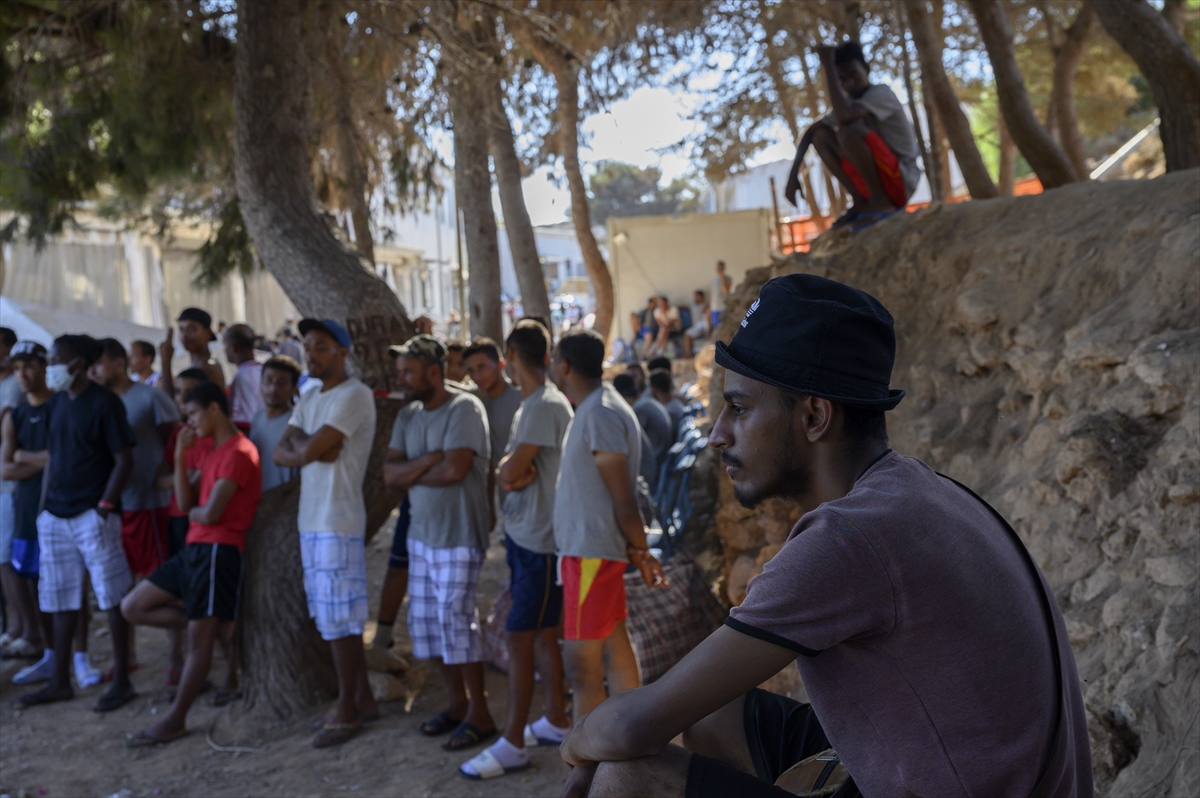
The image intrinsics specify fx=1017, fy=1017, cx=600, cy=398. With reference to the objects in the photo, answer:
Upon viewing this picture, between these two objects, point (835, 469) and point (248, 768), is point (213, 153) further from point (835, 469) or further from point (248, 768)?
point (835, 469)

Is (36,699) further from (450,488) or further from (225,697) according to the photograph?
(450,488)

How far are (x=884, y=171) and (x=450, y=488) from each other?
10.6ft

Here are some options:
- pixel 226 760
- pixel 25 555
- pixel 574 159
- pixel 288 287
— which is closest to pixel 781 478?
pixel 226 760

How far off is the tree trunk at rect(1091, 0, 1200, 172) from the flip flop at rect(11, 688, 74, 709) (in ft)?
24.4

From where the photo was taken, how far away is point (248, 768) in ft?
16.6

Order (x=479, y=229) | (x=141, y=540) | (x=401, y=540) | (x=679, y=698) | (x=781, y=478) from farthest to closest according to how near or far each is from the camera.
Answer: (x=479, y=229) < (x=141, y=540) < (x=401, y=540) < (x=781, y=478) < (x=679, y=698)

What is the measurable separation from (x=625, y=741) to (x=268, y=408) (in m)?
4.57

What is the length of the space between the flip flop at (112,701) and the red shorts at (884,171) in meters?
5.32

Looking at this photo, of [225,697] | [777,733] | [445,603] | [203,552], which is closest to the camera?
[777,733]

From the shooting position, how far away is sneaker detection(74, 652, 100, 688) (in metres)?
6.29

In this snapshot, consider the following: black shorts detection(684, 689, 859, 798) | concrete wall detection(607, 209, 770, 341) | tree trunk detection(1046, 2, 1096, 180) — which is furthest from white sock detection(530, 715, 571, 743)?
concrete wall detection(607, 209, 770, 341)

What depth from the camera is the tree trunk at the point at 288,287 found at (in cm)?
574

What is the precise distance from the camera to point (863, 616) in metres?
1.58

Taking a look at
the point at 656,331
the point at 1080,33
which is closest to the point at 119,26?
the point at 1080,33
